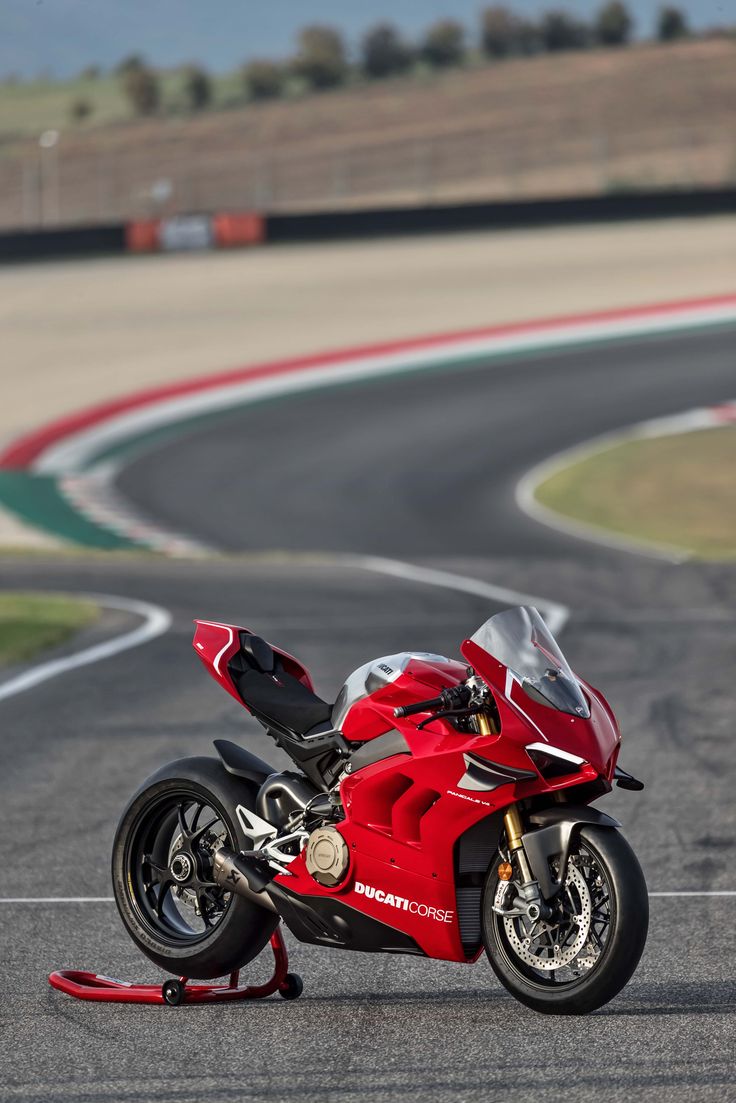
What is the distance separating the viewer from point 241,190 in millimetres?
61094

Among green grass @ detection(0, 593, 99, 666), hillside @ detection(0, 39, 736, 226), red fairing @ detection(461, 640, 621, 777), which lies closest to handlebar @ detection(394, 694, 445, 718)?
red fairing @ detection(461, 640, 621, 777)

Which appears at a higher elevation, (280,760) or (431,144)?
(280,760)

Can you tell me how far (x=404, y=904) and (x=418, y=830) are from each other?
0.24 meters

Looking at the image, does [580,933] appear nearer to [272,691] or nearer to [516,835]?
[516,835]

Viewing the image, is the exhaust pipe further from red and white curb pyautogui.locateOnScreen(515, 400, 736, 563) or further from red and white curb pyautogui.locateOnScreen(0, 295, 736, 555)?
red and white curb pyautogui.locateOnScreen(0, 295, 736, 555)

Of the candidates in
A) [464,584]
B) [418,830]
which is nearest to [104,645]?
[464,584]

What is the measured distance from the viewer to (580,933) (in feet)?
17.4

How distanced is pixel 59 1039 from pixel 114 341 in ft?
117

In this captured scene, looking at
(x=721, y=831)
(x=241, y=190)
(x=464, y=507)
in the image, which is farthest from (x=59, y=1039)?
(x=241, y=190)

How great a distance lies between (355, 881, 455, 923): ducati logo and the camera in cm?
546

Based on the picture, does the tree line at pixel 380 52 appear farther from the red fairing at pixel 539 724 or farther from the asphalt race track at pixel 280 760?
the red fairing at pixel 539 724

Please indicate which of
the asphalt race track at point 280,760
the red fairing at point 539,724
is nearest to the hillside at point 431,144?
the asphalt race track at point 280,760

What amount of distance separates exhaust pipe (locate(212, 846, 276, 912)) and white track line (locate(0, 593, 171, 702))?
20.0 ft

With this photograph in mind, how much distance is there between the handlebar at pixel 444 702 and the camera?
17.6 feet
